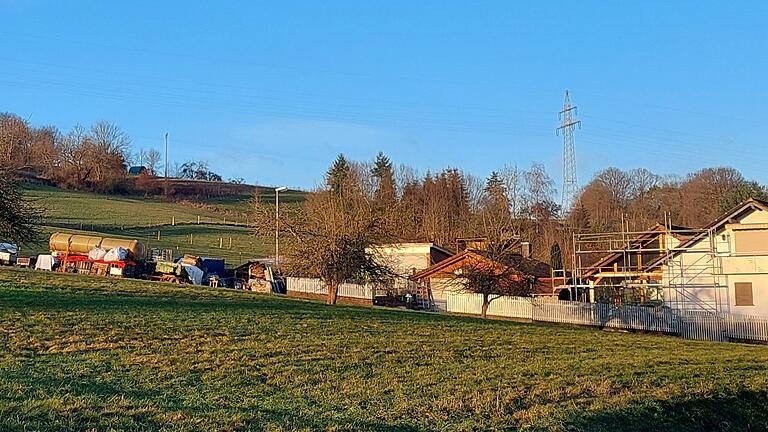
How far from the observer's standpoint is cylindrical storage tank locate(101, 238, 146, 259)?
5253 cm

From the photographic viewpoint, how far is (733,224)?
44812 mm

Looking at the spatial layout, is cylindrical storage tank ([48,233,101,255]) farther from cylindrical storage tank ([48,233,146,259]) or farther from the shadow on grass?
the shadow on grass

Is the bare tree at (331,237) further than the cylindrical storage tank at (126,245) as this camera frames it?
No

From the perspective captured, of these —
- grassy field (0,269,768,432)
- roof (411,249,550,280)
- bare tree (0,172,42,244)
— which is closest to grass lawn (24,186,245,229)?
roof (411,249,550,280)

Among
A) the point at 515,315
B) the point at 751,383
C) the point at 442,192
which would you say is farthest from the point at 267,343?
the point at 442,192

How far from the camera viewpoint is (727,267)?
4506 centimetres

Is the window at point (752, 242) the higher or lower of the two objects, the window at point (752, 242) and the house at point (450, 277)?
the higher

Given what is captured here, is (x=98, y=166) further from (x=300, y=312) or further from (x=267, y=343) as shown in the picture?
(x=267, y=343)

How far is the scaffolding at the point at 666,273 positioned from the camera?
4522 centimetres

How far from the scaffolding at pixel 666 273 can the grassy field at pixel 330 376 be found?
20606 mm

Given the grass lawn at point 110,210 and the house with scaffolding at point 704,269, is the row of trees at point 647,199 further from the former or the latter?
the grass lawn at point 110,210

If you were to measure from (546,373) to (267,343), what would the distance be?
6795 mm

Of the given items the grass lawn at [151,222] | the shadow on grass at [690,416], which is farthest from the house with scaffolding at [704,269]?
the grass lawn at [151,222]

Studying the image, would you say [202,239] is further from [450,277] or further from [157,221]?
[450,277]
